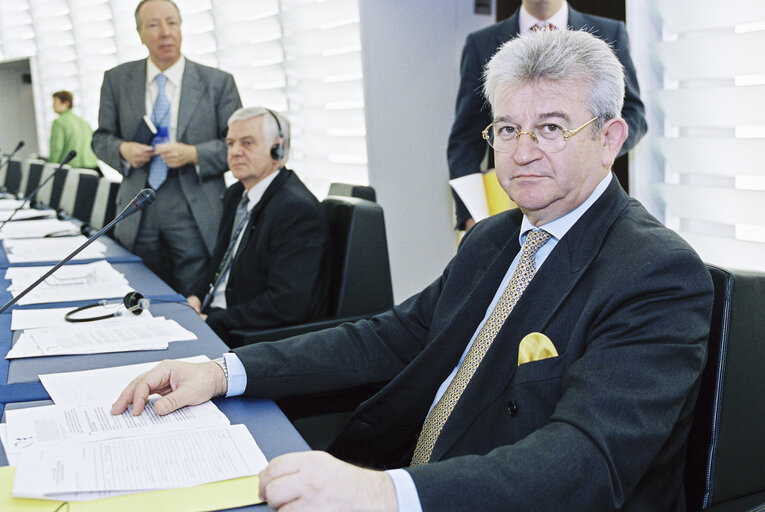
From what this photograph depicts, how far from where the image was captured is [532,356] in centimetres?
123

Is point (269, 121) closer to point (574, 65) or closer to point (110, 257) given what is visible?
point (110, 257)

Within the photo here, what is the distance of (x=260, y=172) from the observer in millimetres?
2885

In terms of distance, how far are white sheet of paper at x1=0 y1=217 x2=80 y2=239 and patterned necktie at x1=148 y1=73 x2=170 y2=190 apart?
541mm

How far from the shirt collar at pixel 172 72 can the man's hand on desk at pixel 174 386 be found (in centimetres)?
258

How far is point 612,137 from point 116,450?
3.13 ft

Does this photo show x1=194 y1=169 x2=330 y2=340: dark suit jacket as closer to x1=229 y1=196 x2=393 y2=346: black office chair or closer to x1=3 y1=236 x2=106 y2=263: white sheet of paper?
x1=229 y1=196 x2=393 y2=346: black office chair

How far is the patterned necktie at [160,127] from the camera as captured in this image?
3.60m

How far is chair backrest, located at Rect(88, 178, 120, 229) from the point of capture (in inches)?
176

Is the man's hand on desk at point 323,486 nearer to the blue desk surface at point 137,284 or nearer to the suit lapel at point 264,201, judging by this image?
Answer: the blue desk surface at point 137,284

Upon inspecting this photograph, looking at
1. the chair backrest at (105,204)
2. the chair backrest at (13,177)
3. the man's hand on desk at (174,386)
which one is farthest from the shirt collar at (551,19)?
the chair backrest at (13,177)

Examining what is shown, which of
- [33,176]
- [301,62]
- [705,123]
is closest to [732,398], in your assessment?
[705,123]

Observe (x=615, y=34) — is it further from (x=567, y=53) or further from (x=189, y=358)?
(x=189, y=358)

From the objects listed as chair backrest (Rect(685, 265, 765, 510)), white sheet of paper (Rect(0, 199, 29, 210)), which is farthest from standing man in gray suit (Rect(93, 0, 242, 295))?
chair backrest (Rect(685, 265, 765, 510))

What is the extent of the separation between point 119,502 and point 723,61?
2.01 m
